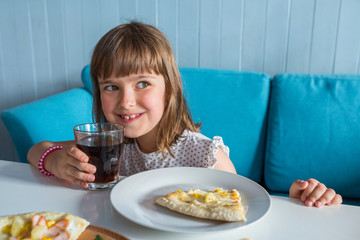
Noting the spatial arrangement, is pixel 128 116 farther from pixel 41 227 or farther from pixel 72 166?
pixel 41 227

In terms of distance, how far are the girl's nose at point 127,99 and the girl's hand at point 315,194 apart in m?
0.54

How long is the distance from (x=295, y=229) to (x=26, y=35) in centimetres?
243

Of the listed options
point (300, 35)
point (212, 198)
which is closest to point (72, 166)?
point (212, 198)

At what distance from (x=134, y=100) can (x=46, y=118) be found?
836 millimetres

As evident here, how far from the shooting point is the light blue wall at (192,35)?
193 centimetres

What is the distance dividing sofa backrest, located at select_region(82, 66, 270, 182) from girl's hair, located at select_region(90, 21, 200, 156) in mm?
641

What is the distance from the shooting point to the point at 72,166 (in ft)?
2.71

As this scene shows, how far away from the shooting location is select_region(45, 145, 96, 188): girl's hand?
2.57ft

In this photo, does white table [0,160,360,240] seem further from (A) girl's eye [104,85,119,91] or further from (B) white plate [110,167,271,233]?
(A) girl's eye [104,85,119,91]

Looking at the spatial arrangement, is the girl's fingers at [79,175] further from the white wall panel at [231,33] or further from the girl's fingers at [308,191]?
the white wall panel at [231,33]

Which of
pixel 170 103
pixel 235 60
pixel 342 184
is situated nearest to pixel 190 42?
pixel 235 60

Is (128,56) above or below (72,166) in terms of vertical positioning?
above

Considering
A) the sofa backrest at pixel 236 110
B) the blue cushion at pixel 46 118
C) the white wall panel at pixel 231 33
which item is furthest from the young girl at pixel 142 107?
the white wall panel at pixel 231 33

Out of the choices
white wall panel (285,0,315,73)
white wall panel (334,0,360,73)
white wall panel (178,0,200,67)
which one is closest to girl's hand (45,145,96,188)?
white wall panel (178,0,200,67)
